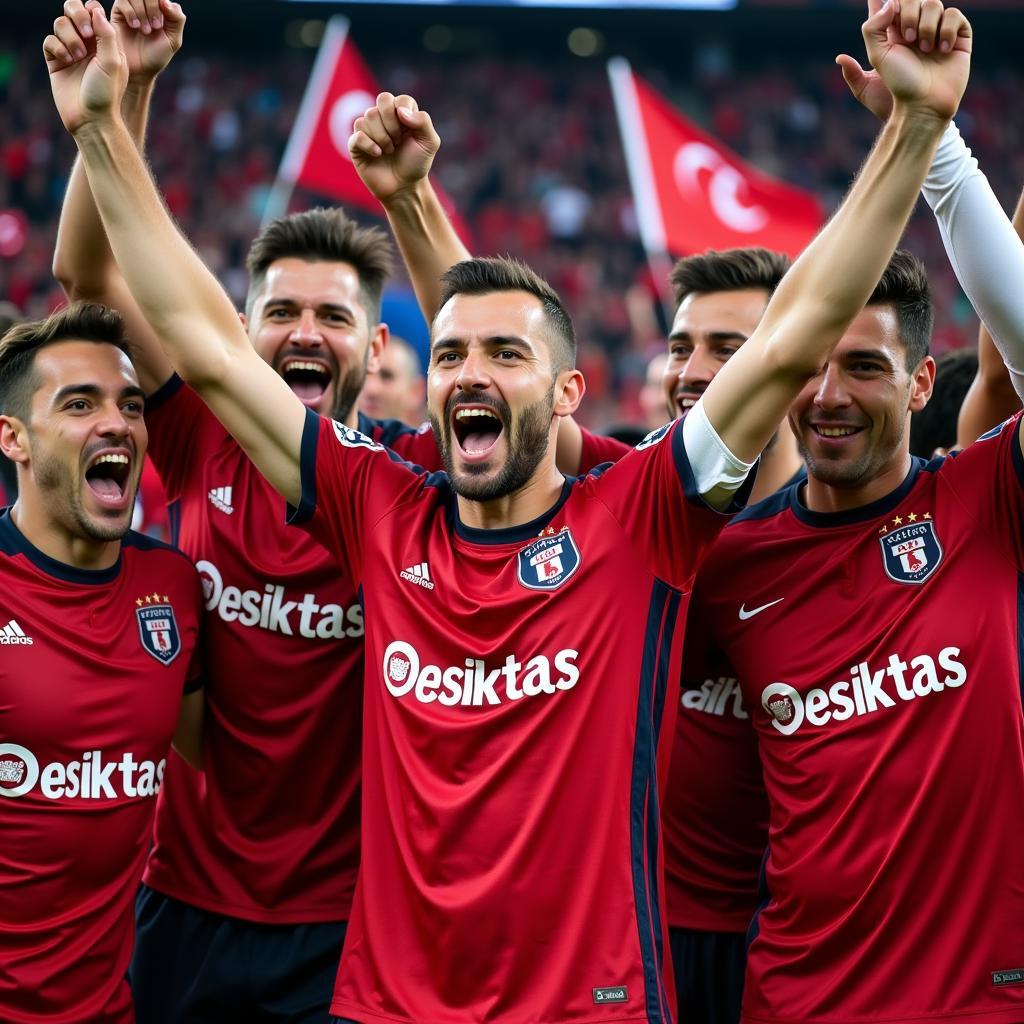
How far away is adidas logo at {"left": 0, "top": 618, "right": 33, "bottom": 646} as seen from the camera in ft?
11.2

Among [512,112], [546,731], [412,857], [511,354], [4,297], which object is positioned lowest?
[412,857]

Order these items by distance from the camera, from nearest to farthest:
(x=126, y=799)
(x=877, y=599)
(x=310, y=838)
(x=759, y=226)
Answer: (x=877, y=599) < (x=126, y=799) < (x=310, y=838) < (x=759, y=226)

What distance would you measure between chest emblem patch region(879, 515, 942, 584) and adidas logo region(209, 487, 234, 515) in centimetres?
179

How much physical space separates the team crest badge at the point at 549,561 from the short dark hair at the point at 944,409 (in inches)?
74.2

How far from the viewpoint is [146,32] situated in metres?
3.60

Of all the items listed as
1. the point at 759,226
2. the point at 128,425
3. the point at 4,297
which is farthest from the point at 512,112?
the point at 128,425

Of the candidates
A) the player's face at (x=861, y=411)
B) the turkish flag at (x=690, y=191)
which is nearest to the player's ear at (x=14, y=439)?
the player's face at (x=861, y=411)

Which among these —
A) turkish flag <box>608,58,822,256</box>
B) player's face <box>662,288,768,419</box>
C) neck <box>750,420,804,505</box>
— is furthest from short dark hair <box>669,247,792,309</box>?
turkish flag <box>608,58,822,256</box>

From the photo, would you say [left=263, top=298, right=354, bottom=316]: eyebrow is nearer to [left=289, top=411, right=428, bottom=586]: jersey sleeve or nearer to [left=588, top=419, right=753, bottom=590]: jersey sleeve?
[left=289, top=411, right=428, bottom=586]: jersey sleeve

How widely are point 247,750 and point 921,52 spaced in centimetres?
240

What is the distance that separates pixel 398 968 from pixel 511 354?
4.68ft

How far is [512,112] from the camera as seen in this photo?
24.6 metres

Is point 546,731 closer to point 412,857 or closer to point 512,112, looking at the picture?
point 412,857

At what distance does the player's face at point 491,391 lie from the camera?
3268mm
